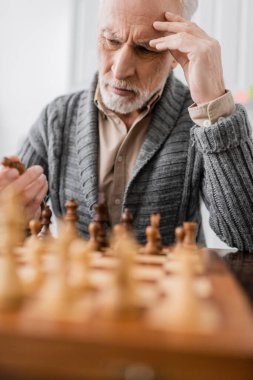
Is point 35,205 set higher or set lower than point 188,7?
lower

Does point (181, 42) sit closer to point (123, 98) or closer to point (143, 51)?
point (143, 51)

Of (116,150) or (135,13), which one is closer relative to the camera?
(135,13)

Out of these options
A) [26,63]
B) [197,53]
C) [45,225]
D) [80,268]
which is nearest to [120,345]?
[80,268]

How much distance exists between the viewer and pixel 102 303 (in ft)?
1.85

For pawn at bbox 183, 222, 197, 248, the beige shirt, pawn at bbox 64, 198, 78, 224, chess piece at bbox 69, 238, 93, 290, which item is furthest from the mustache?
chess piece at bbox 69, 238, 93, 290

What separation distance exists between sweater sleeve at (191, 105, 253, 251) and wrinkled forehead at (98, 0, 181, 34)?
15.6 inches

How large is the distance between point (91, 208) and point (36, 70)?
2.33 meters

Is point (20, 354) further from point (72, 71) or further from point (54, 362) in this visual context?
point (72, 71)

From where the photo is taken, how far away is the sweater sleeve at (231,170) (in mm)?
1268

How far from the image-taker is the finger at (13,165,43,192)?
1161mm

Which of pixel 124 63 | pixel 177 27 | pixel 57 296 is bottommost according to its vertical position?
pixel 57 296

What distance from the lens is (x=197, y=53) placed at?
1.41 m

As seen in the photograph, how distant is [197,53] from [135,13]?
9.1 inches

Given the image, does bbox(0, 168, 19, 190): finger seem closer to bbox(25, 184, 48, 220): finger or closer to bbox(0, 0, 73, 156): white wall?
bbox(25, 184, 48, 220): finger
